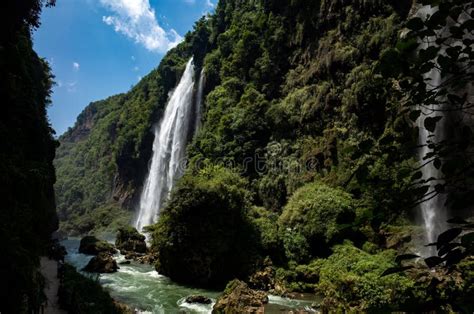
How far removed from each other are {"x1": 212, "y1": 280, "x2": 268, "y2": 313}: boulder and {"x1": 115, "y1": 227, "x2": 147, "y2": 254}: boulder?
570 inches

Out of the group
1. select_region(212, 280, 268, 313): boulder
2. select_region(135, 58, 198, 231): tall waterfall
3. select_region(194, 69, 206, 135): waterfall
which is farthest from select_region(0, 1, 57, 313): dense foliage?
select_region(194, 69, 206, 135): waterfall

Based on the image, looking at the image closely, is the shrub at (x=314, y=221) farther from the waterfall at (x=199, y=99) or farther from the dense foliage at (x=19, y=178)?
the waterfall at (x=199, y=99)

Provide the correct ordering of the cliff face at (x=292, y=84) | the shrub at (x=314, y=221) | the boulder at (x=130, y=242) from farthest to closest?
the boulder at (x=130, y=242), the cliff face at (x=292, y=84), the shrub at (x=314, y=221)

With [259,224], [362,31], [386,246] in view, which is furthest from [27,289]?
Result: [362,31]

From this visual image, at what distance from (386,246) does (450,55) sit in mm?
17815

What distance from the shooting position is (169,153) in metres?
45.0

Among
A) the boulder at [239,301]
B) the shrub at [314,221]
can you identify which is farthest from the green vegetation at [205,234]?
the boulder at [239,301]

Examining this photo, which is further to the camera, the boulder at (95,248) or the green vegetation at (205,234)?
the boulder at (95,248)

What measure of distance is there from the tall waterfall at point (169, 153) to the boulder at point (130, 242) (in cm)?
1349

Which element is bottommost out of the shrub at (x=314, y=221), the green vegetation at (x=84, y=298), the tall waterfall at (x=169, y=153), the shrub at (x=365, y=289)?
the green vegetation at (x=84, y=298)

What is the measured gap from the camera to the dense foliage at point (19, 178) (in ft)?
24.6

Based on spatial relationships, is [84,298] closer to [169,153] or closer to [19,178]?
[19,178]

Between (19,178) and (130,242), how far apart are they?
16.3m

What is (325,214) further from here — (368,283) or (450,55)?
(450,55)
